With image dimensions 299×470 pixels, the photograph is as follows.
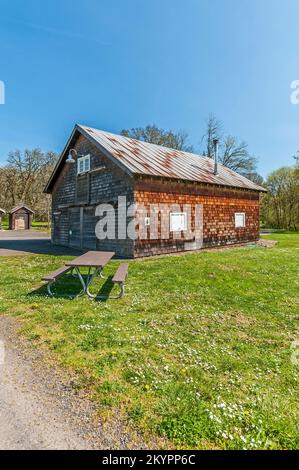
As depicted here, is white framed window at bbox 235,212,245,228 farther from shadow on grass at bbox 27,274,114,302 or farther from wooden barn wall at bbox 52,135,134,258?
shadow on grass at bbox 27,274,114,302

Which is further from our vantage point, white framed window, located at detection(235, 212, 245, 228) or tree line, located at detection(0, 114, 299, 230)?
tree line, located at detection(0, 114, 299, 230)

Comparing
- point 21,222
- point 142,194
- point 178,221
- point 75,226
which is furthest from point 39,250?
point 21,222

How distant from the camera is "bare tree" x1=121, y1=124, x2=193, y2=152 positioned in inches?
1542

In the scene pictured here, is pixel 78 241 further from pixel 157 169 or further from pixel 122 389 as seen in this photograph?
pixel 122 389

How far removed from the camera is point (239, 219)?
1886 centimetres

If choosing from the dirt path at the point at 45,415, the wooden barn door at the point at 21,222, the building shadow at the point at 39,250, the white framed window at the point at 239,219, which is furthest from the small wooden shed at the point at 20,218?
the dirt path at the point at 45,415

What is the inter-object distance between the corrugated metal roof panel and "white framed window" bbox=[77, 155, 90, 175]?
154cm

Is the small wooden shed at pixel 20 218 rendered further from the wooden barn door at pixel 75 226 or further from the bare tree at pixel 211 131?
the bare tree at pixel 211 131

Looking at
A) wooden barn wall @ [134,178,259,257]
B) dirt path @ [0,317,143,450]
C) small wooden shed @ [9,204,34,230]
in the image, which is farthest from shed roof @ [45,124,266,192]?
small wooden shed @ [9,204,34,230]

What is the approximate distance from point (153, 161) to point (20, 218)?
109 ft

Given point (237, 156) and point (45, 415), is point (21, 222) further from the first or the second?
point (45, 415)

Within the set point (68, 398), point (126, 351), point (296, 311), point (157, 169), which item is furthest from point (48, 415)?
point (157, 169)

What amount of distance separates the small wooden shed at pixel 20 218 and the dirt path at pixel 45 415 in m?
41.8
